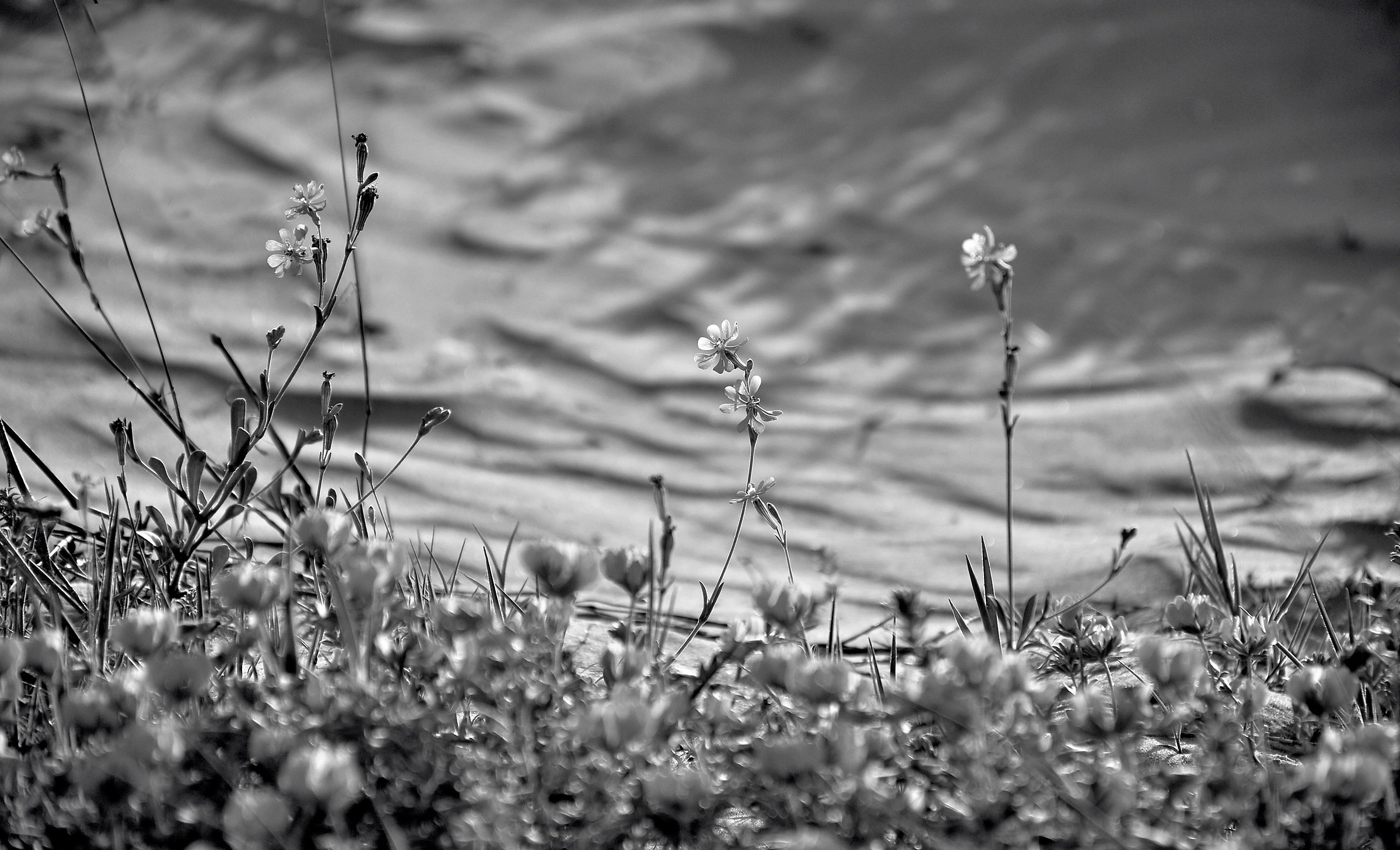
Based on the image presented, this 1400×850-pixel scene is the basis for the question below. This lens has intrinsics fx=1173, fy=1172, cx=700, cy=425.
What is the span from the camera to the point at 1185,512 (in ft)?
8.95

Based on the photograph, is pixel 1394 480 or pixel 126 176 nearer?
pixel 1394 480

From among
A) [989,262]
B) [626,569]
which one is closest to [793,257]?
[989,262]

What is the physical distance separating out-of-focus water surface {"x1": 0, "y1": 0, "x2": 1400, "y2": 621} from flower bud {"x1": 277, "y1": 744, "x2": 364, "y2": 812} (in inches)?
52.4

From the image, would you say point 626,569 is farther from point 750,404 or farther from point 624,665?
point 750,404

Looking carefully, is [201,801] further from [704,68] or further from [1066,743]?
[704,68]

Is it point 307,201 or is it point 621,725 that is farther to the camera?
point 307,201

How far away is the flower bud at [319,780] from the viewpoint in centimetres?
95

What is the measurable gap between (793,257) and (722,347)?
99.3 inches

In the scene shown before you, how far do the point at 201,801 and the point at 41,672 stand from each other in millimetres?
208

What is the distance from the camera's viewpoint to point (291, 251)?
63.1 inches

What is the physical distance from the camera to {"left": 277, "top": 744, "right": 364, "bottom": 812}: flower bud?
3.10ft

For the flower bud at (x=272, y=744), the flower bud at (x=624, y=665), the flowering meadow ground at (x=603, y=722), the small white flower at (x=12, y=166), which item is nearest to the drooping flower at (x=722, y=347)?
the flowering meadow ground at (x=603, y=722)

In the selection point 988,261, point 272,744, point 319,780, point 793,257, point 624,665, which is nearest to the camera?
point 319,780

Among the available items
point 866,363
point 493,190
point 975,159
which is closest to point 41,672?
point 866,363
